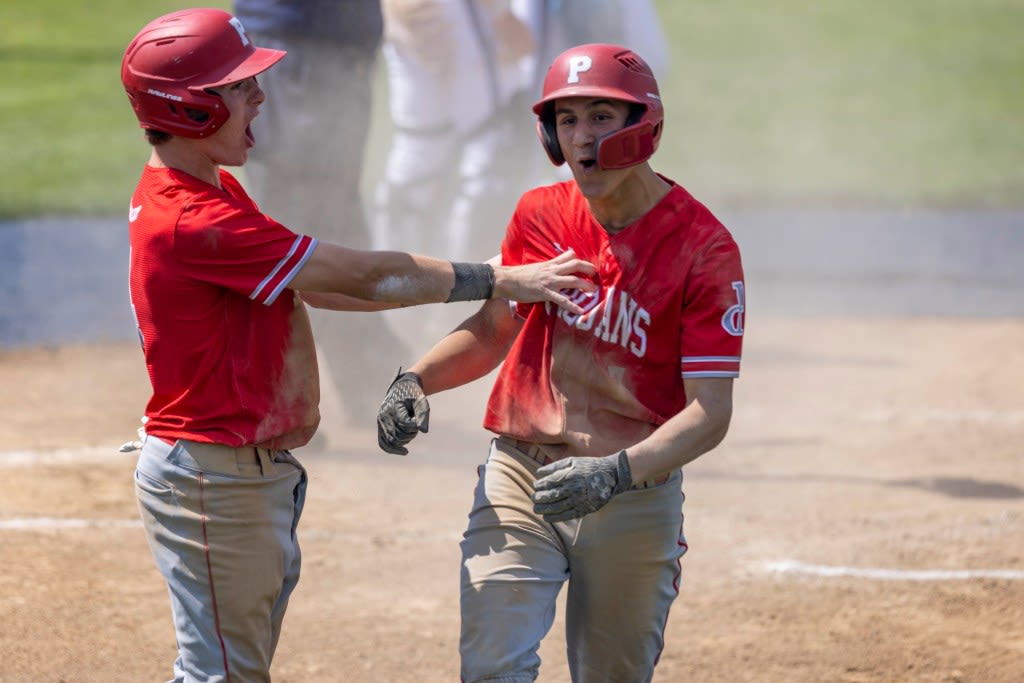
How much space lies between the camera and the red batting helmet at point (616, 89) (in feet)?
12.1

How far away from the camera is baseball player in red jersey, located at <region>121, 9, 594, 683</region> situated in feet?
12.0

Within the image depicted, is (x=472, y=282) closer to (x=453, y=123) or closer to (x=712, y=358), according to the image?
(x=712, y=358)

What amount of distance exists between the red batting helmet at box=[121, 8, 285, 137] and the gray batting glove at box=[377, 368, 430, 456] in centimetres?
87

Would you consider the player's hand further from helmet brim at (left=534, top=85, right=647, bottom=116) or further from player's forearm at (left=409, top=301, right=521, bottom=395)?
helmet brim at (left=534, top=85, right=647, bottom=116)

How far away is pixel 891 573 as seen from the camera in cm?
604

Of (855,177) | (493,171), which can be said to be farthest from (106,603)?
(855,177)

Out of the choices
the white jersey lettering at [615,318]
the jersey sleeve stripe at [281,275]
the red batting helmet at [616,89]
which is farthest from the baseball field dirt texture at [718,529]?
the red batting helmet at [616,89]

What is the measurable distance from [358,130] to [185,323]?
4.72 m

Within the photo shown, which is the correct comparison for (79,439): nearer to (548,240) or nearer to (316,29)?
(316,29)

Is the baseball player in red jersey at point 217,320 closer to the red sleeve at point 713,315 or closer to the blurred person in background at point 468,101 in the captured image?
the red sleeve at point 713,315

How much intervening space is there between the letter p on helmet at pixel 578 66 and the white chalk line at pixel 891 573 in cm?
306

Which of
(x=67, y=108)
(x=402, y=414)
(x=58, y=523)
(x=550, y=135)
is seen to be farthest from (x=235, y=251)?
(x=67, y=108)

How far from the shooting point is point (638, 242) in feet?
12.4

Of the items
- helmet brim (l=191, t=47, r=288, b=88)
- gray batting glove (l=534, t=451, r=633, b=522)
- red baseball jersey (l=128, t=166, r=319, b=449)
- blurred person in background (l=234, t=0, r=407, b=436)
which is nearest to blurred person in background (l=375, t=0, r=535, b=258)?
blurred person in background (l=234, t=0, r=407, b=436)
